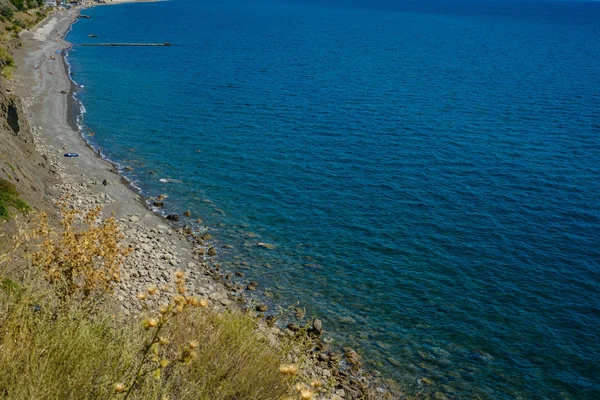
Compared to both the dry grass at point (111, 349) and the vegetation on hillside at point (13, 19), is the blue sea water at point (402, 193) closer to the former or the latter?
the vegetation on hillside at point (13, 19)

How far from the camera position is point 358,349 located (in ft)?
83.6

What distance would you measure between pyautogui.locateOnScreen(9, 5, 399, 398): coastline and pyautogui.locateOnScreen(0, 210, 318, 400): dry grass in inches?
216

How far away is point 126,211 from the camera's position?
37.2 meters

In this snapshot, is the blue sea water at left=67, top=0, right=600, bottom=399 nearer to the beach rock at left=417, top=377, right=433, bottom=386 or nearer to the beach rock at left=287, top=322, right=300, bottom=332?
the beach rock at left=417, top=377, right=433, bottom=386

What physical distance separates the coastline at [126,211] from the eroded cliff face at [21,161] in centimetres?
198

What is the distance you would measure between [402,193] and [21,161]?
29363 mm

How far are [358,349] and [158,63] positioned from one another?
84.4 metres

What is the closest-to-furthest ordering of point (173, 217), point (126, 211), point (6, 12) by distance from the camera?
point (126, 211) < point (173, 217) < point (6, 12)

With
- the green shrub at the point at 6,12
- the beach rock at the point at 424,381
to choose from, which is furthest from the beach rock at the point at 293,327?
the green shrub at the point at 6,12

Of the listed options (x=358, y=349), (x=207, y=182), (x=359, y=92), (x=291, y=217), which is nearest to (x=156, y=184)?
(x=207, y=182)

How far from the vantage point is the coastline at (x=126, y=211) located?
24623mm

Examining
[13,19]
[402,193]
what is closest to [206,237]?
[402,193]

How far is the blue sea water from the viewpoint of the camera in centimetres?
2683

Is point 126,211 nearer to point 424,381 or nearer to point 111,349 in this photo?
point 424,381
